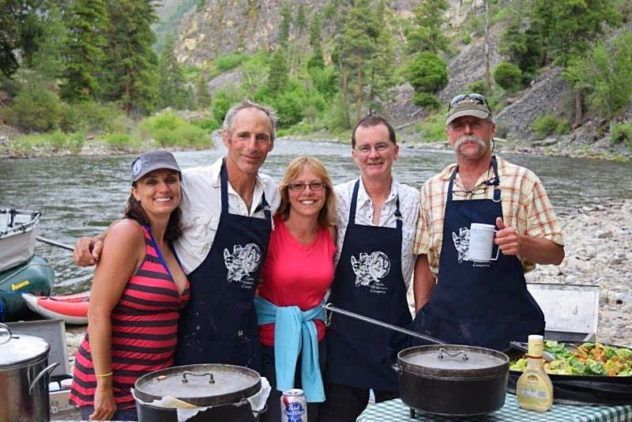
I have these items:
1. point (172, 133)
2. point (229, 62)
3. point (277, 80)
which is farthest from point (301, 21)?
point (172, 133)

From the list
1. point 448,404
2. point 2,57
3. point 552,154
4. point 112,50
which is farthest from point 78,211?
point 112,50

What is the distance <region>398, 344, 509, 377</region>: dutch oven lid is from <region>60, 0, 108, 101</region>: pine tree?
191ft

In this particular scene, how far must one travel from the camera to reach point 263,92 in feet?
366

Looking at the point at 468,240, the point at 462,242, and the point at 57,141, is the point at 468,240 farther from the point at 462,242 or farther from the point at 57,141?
the point at 57,141

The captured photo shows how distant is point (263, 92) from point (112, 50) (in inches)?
1873

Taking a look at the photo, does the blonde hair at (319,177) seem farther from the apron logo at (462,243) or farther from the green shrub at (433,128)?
the green shrub at (433,128)

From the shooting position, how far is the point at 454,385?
2.82 meters

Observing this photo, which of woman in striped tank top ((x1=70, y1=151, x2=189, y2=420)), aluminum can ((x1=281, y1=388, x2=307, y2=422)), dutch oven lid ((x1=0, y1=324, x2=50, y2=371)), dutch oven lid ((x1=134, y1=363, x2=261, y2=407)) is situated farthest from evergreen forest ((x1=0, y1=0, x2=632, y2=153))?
dutch oven lid ((x1=0, y1=324, x2=50, y2=371))

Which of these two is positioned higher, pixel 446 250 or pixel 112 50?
pixel 112 50

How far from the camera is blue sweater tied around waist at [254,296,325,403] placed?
3975mm

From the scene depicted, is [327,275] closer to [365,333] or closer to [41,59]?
[365,333]

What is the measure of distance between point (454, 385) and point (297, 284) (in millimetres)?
1319

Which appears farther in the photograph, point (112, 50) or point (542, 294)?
point (112, 50)

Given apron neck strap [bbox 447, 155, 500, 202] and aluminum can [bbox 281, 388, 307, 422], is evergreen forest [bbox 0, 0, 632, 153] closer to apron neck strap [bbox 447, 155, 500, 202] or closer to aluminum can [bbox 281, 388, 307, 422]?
apron neck strap [bbox 447, 155, 500, 202]
